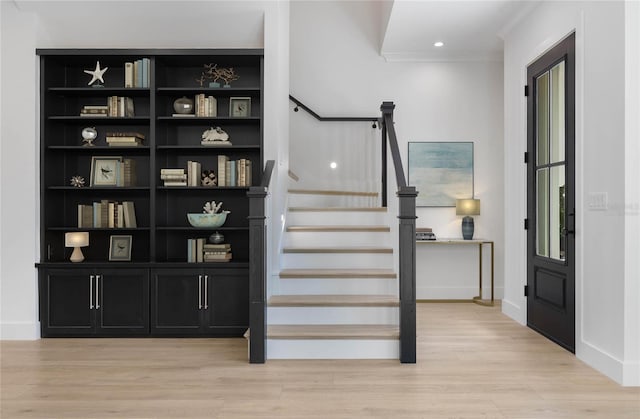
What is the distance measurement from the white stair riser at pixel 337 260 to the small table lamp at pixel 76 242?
1.80 metres

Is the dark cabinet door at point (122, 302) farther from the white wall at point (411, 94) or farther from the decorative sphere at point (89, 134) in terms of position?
the white wall at point (411, 94)

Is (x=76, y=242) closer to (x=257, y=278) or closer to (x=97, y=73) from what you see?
(x=97, y=73)

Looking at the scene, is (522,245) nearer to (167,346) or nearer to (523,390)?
(523,390)

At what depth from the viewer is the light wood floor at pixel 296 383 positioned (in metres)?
2.89

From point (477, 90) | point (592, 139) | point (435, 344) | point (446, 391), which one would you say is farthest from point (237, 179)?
point (477, 90)

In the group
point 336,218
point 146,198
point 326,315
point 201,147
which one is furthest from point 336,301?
point 146,198

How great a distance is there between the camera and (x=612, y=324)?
342cm

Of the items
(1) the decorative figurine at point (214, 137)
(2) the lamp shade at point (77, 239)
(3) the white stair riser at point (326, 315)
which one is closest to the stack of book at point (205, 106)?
(1) the decorative figurine at point (214, 137)

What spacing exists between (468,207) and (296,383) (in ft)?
11.6

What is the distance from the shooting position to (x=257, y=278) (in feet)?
12.4

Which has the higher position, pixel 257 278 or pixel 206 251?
pixel 206 251

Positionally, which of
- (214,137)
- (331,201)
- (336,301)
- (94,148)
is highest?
(214,137)

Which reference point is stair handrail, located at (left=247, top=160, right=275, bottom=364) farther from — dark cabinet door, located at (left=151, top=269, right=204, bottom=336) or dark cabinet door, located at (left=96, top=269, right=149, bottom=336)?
dark cabinet door, located at (left=96, top=269, right=149, bottom=336)

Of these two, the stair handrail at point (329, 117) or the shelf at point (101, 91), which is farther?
the stair handrail at point (329, 117)
